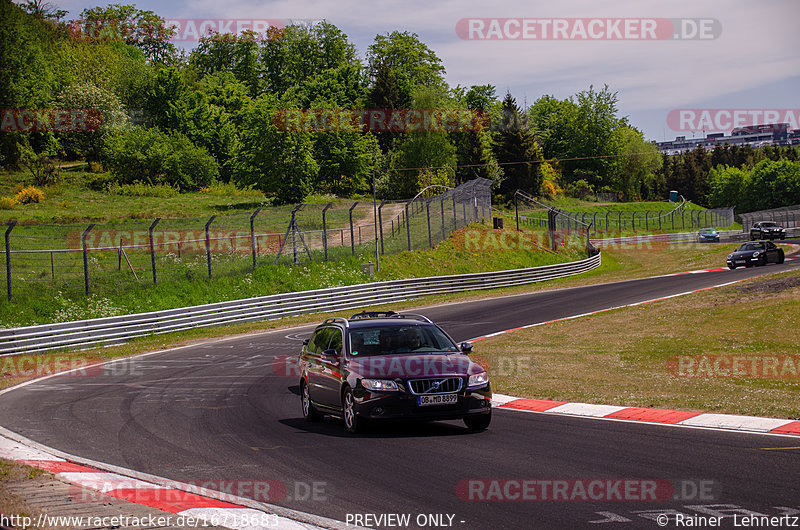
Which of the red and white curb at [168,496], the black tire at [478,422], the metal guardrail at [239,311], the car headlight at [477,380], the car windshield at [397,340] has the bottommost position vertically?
the metal guardrail at [239,311]

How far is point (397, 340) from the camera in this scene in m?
11.8

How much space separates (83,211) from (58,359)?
40.6 m

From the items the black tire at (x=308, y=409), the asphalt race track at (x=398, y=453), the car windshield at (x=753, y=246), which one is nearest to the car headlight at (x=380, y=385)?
the asphalt race track at (x=398, y=453)

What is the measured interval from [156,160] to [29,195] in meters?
15.7

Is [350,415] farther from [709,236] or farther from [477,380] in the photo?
[709,236]

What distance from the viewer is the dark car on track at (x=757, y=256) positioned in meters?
42.5

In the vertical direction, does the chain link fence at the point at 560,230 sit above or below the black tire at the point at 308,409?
above

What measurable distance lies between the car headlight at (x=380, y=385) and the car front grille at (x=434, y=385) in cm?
22

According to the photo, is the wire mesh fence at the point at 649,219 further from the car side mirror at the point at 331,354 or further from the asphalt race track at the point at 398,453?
the car side mirror at the point at 331,354

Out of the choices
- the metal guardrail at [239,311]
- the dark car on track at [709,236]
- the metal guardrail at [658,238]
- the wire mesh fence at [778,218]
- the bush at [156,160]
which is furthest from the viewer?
the wire mesh fence at [778,218]

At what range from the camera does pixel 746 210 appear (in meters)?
135

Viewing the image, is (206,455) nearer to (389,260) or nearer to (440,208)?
(389,260)

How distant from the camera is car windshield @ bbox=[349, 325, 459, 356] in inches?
455

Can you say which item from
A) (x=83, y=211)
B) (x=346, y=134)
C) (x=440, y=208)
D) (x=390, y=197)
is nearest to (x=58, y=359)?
(x=440, y=208)
